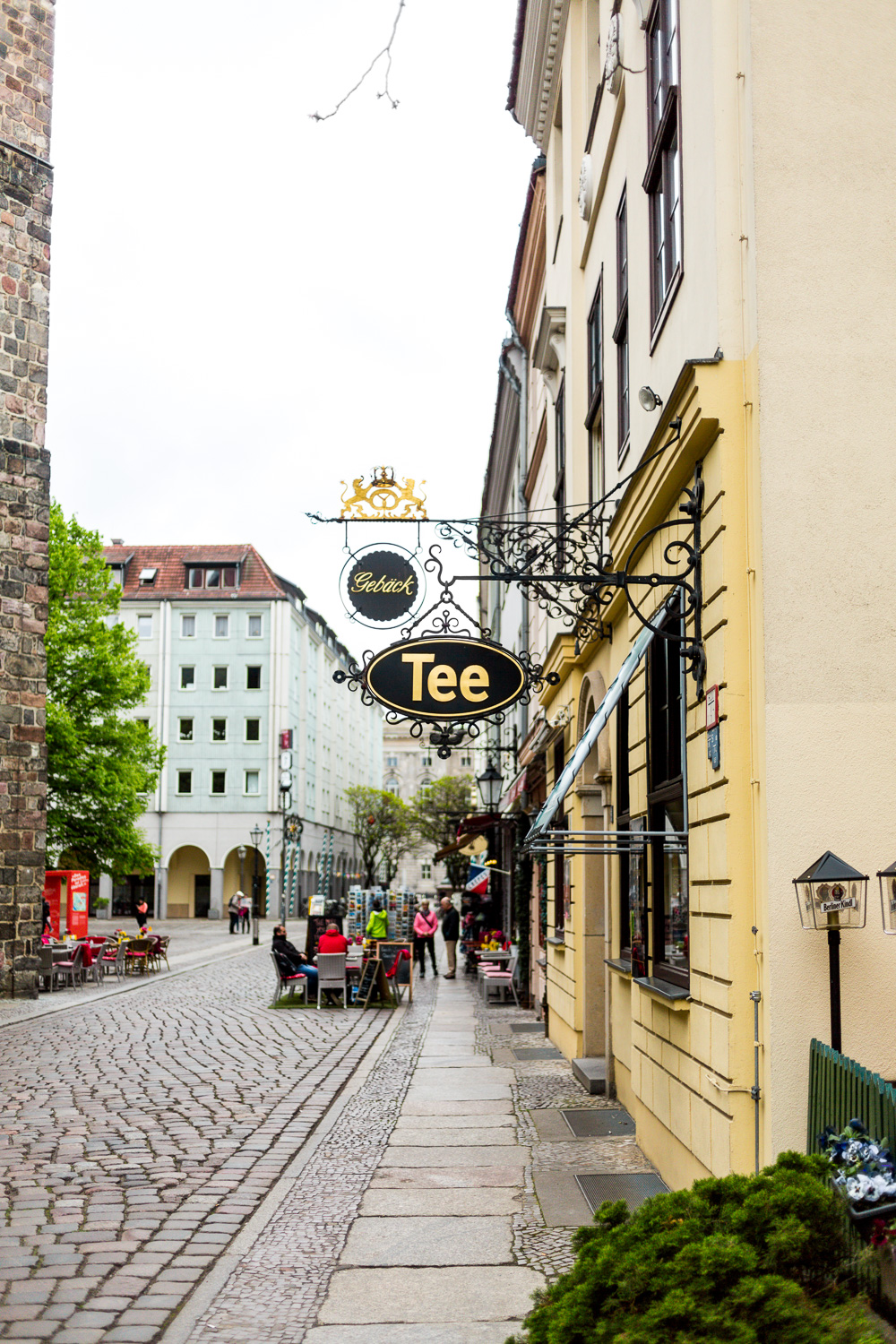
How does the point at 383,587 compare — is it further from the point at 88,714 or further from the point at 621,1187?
the point at 88,714

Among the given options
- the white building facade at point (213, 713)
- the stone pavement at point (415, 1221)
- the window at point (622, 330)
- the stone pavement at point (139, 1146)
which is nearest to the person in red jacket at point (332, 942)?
the stone pavement at point (139, 1146)

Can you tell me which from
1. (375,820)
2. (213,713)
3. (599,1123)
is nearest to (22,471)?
(599,1123)

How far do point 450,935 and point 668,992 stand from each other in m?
25.9

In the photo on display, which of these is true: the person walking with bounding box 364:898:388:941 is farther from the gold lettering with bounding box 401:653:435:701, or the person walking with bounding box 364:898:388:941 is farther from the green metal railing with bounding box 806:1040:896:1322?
the green metal railing with bounding box 806:1040:896:1322

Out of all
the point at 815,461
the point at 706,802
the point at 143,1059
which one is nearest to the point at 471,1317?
the point at 706,802

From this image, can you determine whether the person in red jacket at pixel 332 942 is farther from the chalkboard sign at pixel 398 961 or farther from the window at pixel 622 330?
the window at pixel 622 330

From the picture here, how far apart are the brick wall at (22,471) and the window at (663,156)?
15.2m

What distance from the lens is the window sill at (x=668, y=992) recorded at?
7.28 meters

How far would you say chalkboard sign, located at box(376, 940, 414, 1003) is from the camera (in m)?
22.9

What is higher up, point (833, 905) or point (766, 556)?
point (766, 556)

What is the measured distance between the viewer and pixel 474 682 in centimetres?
950

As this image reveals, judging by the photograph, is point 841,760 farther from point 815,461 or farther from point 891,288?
point 891,288

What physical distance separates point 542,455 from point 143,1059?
9961 mm

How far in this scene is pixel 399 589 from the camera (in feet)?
34.3
